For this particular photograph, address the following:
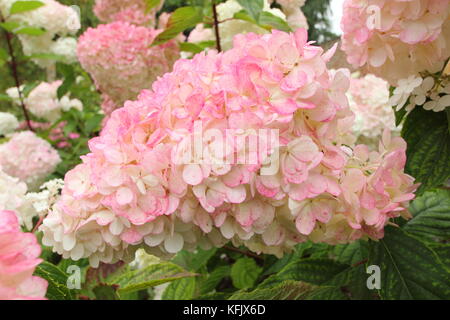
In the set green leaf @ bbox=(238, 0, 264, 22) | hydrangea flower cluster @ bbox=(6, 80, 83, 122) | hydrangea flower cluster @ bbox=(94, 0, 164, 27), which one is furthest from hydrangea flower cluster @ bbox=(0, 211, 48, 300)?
hydrangea flower cluster @ bbox=(6, 80, 83, 122)

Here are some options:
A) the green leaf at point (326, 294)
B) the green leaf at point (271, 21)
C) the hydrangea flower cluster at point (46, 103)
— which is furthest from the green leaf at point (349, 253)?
the hydrangea flower cluster at point (46, 103)

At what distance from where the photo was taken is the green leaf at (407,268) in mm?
530

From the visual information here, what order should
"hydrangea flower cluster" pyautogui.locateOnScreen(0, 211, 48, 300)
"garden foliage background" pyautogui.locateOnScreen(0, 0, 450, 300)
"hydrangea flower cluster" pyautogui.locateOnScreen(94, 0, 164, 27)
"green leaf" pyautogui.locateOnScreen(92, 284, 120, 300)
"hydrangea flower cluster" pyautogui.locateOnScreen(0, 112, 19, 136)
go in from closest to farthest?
1. "hydrangea flower cluster" pyautogui.locateOnScreen(0, 211, 48, 300)
2. "garden foliage background" pyautogui.locateOnScreen(0, 0, 450, 300)
3. "green leaf" pyautogui.locateOnScreen(92, 284, 120, 300)
4. "hydrangea flower cluster" pyautogui.locateOnScreen(94, 0, 164, 27)
5. "hydrangea flower cluster" pyautogui.locateOnScreen(0, 112, 19, 136)

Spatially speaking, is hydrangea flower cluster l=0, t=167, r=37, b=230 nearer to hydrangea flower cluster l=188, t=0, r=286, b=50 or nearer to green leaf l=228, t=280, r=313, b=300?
green leaf l=228, t=280, r=313, b=300

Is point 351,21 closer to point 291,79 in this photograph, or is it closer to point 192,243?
point 291,79

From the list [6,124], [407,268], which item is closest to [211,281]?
[407,268]

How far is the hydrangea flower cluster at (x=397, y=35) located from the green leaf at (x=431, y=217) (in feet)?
0.83

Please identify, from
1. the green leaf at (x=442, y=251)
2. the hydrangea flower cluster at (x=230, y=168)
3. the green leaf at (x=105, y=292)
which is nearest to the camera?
the hydrangea flower cluster at (x=230, y=168)

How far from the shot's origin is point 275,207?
18.6 inches

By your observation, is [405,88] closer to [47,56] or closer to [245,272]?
[245,272]

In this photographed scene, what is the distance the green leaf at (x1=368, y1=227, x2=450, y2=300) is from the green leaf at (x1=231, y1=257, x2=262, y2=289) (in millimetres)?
426

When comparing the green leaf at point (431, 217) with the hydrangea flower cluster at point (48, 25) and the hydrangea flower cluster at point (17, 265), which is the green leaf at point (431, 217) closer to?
the hydrangea flower cluster at point (17, 265)

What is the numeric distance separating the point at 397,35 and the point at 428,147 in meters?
0.15

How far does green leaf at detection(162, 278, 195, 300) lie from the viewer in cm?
92
